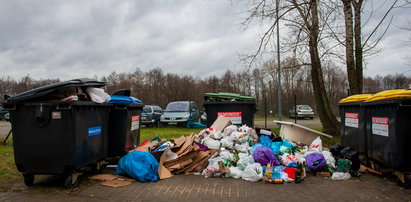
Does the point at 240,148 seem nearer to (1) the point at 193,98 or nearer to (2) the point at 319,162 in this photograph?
(2) the point at 319,162

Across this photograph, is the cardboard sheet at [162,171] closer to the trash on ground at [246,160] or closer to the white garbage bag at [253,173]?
the trash on ground at [246,160]

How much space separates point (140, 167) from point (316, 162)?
326 centimetres

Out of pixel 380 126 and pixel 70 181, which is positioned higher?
pixel 380 126

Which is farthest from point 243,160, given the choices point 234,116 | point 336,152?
point 234,116

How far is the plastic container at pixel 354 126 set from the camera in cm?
570

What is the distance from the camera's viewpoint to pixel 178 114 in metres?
15.2

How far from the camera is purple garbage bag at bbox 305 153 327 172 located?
17.6ft

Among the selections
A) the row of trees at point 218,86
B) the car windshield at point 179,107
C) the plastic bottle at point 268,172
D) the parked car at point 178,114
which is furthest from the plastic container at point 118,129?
Result: the row of trees at point 218,86

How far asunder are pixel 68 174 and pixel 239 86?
41.9 metres

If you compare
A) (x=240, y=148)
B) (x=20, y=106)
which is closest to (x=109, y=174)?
(x=20, y=106)

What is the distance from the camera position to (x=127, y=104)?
5.68 m

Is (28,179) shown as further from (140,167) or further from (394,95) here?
(394,95)

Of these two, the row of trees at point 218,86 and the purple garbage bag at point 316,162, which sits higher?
the row of trees at point 218,86

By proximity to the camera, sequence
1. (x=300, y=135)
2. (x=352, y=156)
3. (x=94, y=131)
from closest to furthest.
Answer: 1. (x=94, y=131)
2. (x=352, y=156)
3. (x=300, y=135)
